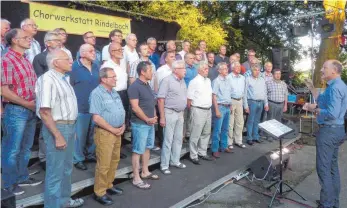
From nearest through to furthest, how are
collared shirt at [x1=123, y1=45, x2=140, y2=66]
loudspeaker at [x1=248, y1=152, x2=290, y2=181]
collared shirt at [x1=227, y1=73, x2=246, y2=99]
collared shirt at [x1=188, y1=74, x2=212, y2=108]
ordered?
loudspeaker at [x1=248, y1=152, x2=290, y2=181], collared shirt at [x1=123, y1=45, x2=140, y2=66], collared shirt at [x1=188, y1=74, x2=212, y2=108], collared shirt at [x1=227, y1=73, x2=246, y2=99]

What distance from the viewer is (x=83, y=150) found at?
440cm

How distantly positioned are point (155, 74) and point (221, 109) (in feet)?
4.75

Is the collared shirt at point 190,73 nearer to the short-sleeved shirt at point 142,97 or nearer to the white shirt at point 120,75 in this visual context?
the white shirt at point 120,75

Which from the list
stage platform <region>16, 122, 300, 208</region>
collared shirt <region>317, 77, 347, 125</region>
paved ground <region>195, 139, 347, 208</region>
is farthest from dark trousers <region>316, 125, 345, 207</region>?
stage platform <region>16, 122, 300, 208</region>

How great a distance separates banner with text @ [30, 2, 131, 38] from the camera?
5508 millimetres

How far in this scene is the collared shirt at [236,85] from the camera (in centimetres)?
609

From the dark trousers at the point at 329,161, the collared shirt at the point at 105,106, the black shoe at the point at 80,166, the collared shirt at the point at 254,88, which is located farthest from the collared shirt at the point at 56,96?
the collared shirt at the point at 254,88

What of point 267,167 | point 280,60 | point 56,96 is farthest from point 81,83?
point 280,60

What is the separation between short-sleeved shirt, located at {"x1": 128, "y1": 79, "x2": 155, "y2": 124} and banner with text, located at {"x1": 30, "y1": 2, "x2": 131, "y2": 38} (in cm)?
250

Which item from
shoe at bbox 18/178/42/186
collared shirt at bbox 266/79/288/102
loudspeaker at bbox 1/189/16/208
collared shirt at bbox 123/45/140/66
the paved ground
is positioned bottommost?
the paved ground

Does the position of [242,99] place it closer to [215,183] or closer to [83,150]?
[215,183]

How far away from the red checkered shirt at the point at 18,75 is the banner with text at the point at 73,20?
2524mm

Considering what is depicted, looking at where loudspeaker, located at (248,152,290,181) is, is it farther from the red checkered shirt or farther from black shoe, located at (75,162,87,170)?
the red checkered shirt

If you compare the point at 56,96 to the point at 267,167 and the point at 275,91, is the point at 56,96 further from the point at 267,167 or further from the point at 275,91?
the point at 275,91
